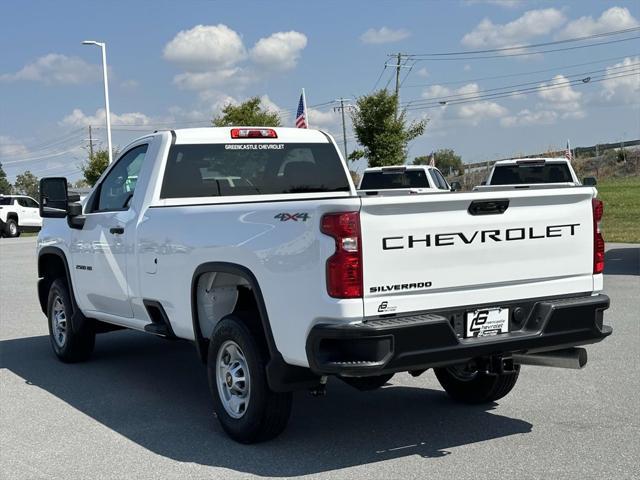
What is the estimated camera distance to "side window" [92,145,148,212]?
23.4 feet

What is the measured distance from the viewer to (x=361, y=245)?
15.2ft

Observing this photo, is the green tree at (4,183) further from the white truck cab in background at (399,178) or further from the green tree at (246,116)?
the white truck cab in background at (399,178)

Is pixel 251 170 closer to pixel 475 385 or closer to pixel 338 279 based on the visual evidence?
pixel 475 385

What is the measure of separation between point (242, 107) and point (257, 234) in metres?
A: 43.2

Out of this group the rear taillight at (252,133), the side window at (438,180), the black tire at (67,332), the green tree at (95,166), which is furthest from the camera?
the green tree at (95,166)

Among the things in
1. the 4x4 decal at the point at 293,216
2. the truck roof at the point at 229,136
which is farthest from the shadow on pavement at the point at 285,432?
the truck roof at the point at 229,136

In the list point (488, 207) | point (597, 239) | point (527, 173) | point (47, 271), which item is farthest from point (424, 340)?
point (527, 173)

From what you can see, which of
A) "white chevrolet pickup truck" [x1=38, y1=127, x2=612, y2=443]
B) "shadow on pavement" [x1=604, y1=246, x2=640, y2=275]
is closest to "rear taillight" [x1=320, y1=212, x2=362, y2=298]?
"white chevrolet pickup truck" [x1=38, y1=127, x2=612, y2=443]

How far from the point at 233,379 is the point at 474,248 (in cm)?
179

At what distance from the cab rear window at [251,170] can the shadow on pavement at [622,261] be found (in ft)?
28.4

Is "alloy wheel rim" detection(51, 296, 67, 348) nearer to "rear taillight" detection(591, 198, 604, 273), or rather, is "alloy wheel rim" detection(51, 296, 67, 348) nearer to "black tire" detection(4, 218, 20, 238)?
"rear taillight" detection(591, 198, 604, 273)

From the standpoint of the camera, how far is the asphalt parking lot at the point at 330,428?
502 centimetres

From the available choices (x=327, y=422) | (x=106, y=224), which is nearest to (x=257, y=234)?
(x=327, y=422)

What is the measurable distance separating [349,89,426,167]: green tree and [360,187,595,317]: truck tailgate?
3353 centimetres
